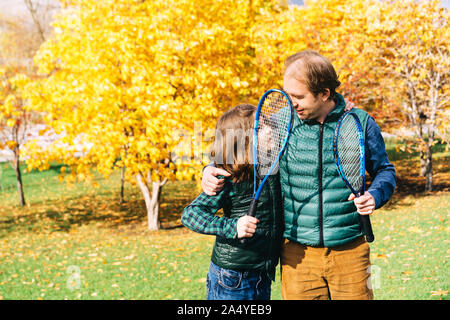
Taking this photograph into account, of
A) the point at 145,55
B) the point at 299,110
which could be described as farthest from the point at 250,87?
the point at 299,110

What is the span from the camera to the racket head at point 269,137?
86.4 inches

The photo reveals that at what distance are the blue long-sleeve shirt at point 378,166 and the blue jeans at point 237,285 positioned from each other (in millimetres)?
804

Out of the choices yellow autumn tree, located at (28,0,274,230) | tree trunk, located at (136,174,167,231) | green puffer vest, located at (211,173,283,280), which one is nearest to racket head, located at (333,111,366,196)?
green puffer vest, located at (211,173,283,280)

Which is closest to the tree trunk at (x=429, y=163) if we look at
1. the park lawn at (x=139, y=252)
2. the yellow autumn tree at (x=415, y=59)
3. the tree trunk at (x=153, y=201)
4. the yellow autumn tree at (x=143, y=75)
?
the yellow autumn tree at (x=415, y=59)

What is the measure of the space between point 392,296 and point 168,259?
13.5 feet

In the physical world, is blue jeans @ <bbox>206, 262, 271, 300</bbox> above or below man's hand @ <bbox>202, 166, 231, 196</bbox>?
below

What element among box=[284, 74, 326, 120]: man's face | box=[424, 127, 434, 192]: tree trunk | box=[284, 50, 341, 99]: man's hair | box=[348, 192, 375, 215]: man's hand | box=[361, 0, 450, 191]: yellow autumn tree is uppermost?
box=[361, 0, 450, 191]: yellow autumn tree

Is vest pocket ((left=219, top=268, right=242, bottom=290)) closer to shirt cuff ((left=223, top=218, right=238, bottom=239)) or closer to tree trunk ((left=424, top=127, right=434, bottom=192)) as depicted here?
shirt cuff ((left=223, top=218, right=238, bottom=239))

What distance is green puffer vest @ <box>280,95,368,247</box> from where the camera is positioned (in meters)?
2.27

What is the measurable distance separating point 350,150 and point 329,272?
0.70 meters

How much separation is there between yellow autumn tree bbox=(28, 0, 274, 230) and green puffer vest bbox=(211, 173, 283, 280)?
472 centimetres

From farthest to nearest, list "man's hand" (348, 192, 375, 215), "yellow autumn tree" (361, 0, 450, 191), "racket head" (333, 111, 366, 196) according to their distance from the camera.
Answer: "yellow autumn tree" (361, 0, 450, 191), "racket head" (333, 111, 366, 196), "man's hand" (348, 192, 375, 215)

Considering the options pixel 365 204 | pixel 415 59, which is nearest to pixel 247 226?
pixel 365 204

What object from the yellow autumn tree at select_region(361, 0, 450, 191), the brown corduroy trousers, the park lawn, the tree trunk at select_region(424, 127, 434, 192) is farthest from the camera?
the tree trunk at select_region(424, 127, 434, 192)
